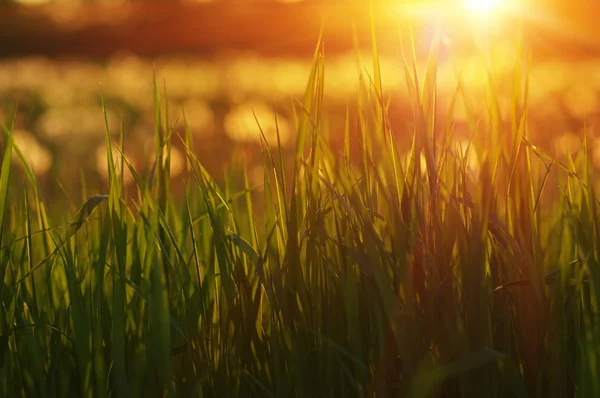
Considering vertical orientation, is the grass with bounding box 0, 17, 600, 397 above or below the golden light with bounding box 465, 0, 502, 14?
below

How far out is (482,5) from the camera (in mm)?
1057

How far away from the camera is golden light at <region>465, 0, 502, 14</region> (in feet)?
3.37

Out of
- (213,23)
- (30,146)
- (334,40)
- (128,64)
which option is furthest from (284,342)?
(213,23)

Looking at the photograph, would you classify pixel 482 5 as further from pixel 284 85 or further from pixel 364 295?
pixel 284 85

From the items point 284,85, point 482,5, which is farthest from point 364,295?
point 284,85

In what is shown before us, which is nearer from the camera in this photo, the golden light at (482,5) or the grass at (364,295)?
the grass at (364,295)

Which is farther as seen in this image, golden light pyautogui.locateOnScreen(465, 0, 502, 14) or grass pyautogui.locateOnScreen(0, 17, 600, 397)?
golden light pyautogui.locateOnScreen(465, 0, 502, 14)

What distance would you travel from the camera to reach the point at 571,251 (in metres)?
1.13

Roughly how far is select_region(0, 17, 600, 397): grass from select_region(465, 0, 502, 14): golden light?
0.09 meters

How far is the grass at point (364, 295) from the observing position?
0.93 metres

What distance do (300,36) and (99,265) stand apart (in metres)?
11.8

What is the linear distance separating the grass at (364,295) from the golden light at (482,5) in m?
0.09

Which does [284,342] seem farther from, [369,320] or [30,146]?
[30,146]

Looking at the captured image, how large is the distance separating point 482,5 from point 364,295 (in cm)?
39
